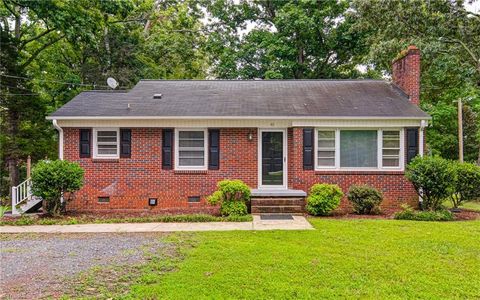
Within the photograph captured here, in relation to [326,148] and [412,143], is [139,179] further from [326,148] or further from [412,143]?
[412,143]

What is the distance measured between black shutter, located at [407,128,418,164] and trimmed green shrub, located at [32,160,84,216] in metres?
9.94

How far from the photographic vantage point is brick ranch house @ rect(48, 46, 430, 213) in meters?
9.81

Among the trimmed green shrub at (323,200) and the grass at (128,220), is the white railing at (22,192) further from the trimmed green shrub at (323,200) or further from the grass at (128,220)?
the trimmed green shrub at (323,200)

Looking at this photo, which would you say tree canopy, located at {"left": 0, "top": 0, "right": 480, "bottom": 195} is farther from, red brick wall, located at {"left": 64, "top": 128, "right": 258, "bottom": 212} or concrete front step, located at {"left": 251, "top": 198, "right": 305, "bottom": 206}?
concrete front step, located at {"left": 251, "top": 198, "right": 305, "bottom": 206}

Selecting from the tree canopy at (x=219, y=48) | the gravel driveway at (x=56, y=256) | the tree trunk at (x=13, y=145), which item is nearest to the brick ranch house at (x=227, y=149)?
the gravel driveway at (x=56, y=256)

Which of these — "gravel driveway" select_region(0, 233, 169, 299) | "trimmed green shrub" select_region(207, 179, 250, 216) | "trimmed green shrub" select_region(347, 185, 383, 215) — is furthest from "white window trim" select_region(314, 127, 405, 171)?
"gravel driveway" select_region(0, 233, 169, 299)

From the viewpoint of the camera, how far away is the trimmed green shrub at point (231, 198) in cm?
872

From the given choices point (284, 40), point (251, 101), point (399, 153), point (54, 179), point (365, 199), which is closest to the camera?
→ point (54, 179)

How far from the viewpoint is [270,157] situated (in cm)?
1030

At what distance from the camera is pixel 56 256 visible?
5.30 m

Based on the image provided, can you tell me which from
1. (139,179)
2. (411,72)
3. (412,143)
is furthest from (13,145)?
(411,72)

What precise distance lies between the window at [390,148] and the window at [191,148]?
5.71 m

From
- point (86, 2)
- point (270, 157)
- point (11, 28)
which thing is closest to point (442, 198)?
point (270, 157)

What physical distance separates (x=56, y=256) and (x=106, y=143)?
5.42 m
